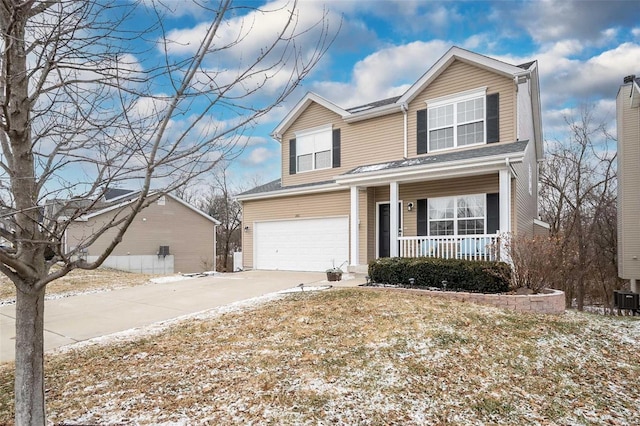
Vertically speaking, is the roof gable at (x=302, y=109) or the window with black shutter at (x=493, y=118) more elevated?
the roof gable at (x=302, y=109)

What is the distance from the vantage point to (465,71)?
1131 centimetres

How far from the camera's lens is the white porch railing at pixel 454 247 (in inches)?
357

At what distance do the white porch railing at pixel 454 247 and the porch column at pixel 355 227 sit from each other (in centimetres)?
158

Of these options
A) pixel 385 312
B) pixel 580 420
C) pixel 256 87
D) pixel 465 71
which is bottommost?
pixel 580 420

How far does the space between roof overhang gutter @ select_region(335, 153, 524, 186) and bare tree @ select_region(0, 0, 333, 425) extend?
710 cm

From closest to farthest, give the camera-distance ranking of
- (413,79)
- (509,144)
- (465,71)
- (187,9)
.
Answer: (187,9), (509,144), (465,71), (413,79)

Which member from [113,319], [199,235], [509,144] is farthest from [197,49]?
[199,235]

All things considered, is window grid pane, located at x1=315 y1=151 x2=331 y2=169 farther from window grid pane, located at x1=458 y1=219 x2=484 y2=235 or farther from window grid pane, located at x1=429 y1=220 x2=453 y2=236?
window grid pane, located at x1=458 y1=219 x2=484 y2=235

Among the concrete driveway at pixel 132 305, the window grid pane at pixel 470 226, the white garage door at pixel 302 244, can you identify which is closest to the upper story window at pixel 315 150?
the white garage door at pixel 302 244

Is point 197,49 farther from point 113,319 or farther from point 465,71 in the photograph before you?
point 465,71

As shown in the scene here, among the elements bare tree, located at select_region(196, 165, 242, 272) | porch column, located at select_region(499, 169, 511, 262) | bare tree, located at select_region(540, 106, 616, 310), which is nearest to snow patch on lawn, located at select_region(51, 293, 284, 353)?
porch column, located at select_region(499, 169, 511, 262)

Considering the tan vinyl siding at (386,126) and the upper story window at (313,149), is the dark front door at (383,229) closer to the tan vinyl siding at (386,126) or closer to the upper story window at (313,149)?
the tan vinyl siding at (386,126)

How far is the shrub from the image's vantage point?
797 centimetres

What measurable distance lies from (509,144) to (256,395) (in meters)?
9.16
